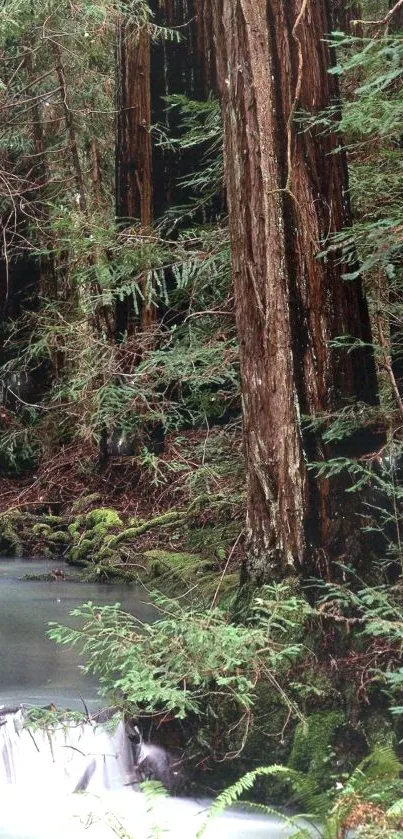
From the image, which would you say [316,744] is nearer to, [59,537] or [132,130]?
[59,537]

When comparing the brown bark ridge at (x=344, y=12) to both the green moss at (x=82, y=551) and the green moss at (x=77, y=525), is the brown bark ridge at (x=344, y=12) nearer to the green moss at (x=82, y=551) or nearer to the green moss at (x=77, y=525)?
the green moss at (x=82, y=551)

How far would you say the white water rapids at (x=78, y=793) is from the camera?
4554mm

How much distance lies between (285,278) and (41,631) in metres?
3.97

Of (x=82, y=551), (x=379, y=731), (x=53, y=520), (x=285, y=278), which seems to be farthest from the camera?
(x=53, y=520)

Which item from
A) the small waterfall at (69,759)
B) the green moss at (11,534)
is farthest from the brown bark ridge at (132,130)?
the small waterfall at (69,759)

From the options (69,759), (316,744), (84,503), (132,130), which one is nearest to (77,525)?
(84,503)

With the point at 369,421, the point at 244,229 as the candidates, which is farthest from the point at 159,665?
the point at 244,229

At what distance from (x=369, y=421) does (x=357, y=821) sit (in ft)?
6.54

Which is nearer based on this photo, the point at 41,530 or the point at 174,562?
the point at 174,562

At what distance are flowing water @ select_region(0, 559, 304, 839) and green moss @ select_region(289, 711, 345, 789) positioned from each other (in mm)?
341

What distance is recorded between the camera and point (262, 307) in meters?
4.97

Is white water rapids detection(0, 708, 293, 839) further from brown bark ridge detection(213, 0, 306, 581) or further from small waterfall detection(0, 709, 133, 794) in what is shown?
brown bark ridge detection(213, 0, 306, 581)

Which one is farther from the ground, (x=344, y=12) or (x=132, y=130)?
(x=344, y=12)

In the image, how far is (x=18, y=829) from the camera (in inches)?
184
